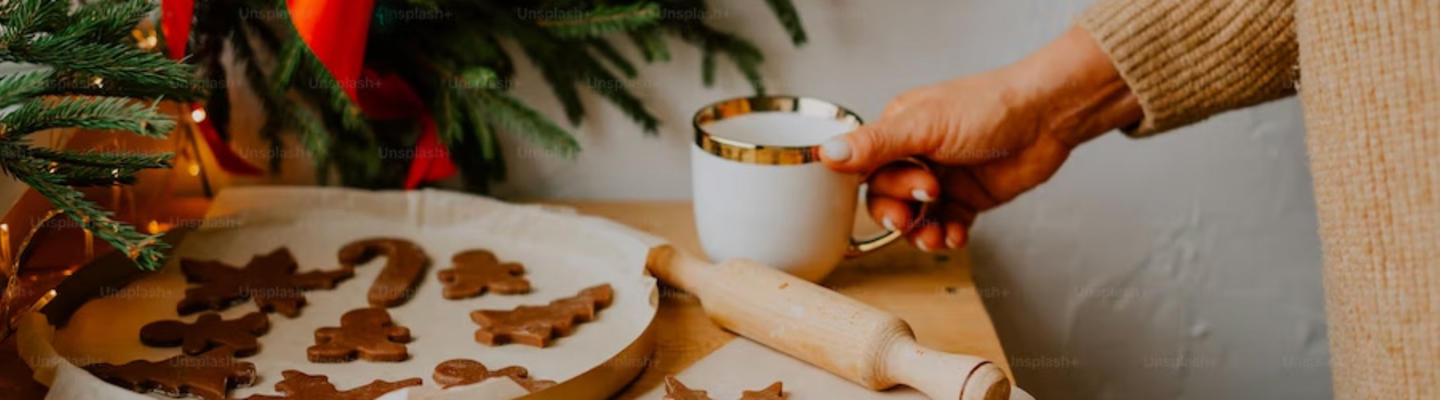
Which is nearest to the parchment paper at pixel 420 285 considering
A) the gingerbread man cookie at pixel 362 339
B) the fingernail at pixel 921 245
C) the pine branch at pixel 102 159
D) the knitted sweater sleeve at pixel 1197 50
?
the gingerbread man cookie at pixel 362 339

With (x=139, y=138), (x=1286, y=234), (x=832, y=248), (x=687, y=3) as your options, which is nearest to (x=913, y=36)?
(x=687, y=3)

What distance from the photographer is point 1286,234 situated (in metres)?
1.22

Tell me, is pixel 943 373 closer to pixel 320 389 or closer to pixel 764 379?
pixel 764 379

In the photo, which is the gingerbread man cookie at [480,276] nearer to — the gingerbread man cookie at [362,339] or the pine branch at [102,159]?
the gingerbread man cookie at [362,339]

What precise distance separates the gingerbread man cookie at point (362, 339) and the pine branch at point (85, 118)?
0.18 m

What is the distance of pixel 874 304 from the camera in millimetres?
915

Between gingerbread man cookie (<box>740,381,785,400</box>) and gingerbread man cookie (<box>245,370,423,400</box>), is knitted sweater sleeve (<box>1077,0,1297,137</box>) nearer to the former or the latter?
gingerbread man cookie (<box>740,381,785,400</box>)

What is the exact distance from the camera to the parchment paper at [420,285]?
0.76m

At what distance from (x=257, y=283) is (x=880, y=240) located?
1.51ft

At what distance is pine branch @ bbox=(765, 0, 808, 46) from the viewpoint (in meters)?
1.09

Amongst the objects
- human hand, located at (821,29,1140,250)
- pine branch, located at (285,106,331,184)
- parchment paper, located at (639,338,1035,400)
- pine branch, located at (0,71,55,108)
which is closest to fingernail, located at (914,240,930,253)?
human hand, located at (821,29,1140,250)

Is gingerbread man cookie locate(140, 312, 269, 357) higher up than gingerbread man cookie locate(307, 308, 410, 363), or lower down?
higher up

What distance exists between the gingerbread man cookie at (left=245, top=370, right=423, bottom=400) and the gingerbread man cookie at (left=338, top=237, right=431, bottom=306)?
0.14 metres

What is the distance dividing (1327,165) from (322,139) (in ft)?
2.45
